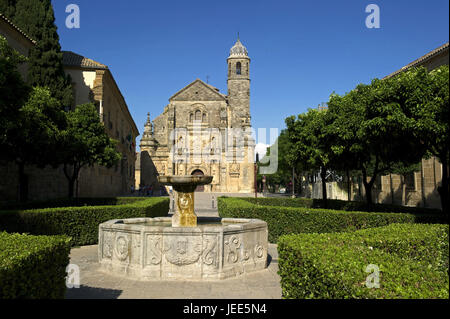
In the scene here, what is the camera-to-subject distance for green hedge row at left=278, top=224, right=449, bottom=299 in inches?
121

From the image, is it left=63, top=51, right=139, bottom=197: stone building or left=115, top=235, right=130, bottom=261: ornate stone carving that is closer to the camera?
left=115, top=235, right=130, bottom=261: ornate stone carving

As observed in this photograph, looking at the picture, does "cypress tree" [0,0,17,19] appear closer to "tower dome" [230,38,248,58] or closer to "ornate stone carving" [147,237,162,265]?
"ornate stone carving" [147,237,162,265]

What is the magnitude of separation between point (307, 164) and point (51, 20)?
56.4 ft

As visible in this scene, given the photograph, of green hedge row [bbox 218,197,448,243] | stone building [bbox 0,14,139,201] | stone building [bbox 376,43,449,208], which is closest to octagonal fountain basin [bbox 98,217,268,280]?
green hedge row [bbox 218,197,448,243]

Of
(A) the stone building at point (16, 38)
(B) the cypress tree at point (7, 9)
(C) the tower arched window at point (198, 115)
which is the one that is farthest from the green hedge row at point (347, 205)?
(C) the tower arched window at point (198, 115)

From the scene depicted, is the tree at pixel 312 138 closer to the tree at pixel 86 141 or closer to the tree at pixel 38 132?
the tree at pixel 86 141

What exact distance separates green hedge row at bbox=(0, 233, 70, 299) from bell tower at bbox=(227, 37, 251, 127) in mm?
46084

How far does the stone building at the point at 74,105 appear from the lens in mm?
16828

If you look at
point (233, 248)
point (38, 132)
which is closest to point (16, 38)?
point (38, 132)

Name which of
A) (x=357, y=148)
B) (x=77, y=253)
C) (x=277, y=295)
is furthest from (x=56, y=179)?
(x=277, y=295)

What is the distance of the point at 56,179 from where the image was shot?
20.6 m

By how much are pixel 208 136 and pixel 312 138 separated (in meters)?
33.7

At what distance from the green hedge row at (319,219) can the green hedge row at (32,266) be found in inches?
285
